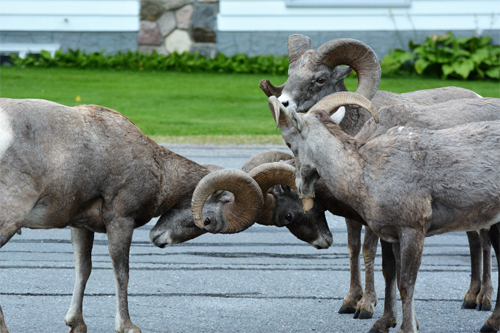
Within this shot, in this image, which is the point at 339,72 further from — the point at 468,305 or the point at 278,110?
the point at 468,305

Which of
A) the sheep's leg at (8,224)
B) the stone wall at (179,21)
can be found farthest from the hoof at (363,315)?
the stone wall at (179,21)

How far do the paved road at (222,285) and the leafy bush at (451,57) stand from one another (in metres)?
12.0

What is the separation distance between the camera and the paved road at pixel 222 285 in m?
5.91

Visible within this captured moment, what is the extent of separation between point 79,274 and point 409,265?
8.78 feet

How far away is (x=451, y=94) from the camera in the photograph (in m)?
7.26

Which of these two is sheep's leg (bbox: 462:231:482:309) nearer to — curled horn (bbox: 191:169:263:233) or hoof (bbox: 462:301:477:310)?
hoof (bbox: 462:301:477:310)

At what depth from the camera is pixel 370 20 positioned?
2105cm

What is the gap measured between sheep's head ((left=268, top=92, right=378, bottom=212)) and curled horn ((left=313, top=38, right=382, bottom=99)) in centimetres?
137

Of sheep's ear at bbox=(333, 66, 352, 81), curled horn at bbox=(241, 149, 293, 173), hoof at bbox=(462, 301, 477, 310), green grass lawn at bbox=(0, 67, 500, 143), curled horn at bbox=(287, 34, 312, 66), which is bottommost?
green grass lawn at bbox=(0, 67, 500, 143)

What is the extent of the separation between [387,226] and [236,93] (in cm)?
1493

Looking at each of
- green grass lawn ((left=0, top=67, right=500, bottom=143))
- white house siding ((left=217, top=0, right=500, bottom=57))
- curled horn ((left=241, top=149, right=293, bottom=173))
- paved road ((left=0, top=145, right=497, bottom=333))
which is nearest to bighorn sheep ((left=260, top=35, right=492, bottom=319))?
paved road ((left=0, top=145, right=497, bottom=333))

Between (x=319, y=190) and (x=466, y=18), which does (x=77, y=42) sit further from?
(x=319, y=190)

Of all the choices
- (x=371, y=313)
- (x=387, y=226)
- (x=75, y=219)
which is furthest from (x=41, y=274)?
(x=387, y=226)

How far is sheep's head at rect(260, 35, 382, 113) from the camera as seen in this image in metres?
6.63
